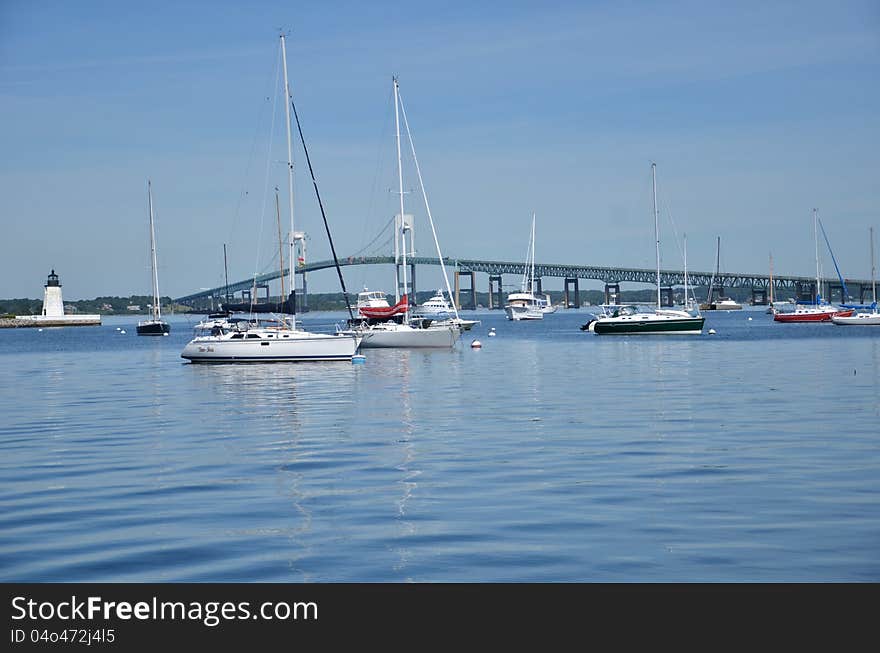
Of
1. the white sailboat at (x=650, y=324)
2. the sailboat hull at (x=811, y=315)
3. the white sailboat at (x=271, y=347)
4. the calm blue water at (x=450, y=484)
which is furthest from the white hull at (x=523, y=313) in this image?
the calm blue water at (x=450, y=484)

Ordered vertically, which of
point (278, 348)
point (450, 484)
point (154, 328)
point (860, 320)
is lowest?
point (860, 320)

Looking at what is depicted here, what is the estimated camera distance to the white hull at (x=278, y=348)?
47.2 meters

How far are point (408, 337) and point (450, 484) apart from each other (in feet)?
140

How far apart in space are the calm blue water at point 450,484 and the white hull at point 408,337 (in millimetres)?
24160

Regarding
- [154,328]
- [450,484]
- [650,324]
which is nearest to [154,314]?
[154,328]

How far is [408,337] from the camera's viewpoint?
5816 cm

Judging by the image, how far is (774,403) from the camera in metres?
26.7

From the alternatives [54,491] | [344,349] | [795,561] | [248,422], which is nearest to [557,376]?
[344,349]

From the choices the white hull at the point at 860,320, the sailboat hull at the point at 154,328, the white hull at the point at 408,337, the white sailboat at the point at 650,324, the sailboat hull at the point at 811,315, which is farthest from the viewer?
the sailboat hull at the point at 811,315

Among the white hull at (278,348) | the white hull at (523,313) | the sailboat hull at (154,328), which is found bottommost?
the white hull at (523,313)

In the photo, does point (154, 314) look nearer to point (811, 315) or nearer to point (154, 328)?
point (154, 328)

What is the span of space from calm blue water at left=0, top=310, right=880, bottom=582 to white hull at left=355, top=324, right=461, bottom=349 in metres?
24.2

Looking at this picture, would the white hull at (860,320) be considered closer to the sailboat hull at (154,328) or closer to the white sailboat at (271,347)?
the sailboat hull at (154,328)
